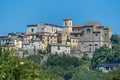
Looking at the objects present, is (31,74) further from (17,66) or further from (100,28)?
(100,28)

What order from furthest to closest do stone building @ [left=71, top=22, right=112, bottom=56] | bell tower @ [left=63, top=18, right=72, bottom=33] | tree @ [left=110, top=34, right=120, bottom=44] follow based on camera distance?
bell tower @ [left=63, top=18, right=72, bottom=33]
stone building @ [left=71, top=22, right=112, bottom=56]
tree @ [left=110, top=34, right=120, bottom=44]

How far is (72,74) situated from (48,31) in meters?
17.4

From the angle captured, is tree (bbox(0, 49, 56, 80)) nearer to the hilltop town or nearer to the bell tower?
the hilltop town

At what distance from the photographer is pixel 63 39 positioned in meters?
101

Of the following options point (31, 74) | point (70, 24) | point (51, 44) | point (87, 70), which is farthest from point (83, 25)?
point (31, 74)

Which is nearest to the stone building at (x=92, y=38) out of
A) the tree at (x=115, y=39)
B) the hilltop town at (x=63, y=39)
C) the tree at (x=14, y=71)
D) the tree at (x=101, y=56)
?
the hilltop town at (x=63, y=39)

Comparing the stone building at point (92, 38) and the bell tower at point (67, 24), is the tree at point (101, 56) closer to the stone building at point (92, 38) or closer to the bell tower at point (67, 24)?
the stone building at point (92, 38)

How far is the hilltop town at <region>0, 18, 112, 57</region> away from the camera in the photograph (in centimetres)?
9800

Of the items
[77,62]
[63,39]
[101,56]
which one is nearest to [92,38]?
[63,39]

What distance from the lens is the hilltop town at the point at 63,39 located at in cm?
9800

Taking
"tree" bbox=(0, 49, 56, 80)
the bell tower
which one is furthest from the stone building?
"tree" bbox=(0, 49, 56, 80)

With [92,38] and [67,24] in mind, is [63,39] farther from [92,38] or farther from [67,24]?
[67,24]

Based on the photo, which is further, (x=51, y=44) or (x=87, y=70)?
(x=51, y=44)

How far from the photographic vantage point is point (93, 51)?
99.2 metres
